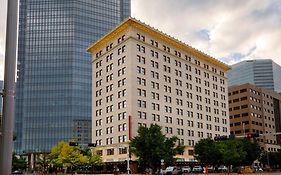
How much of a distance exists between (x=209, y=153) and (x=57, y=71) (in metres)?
106

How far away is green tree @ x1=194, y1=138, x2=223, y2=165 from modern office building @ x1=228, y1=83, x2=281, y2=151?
60566mm

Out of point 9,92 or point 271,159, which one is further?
point 271,159

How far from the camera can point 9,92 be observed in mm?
→ 6734

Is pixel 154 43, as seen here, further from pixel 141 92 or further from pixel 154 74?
pixel 141 92

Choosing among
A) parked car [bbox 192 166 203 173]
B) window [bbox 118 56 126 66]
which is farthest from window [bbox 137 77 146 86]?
parked car [bbox 192 166 203 173]

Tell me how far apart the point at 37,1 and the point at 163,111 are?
378 ft

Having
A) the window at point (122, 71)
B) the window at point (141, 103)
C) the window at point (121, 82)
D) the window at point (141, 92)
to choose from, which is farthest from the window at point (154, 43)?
the window at point (141, 103)

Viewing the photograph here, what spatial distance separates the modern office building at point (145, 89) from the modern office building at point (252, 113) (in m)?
37.5

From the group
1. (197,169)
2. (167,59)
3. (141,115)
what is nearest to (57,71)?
(167,59)

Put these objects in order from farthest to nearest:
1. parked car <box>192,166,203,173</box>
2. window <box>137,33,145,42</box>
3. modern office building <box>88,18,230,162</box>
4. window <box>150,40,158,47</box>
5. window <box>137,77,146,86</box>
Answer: window <box>150,40,158,47</box> → parked car <box>192,166,203,173</box> → window <box>137,33,145,42</box> → window <box>137,77,146,86</box> → modern office building <box>88,18,230,162</box>

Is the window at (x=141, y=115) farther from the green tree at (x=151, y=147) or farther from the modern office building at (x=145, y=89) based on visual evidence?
the green tree at (x=151, y=147)

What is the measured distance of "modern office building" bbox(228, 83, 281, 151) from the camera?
485ft

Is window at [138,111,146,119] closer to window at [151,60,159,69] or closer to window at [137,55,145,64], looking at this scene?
window at [137,55,145,64]

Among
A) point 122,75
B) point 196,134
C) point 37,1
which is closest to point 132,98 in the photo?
point 122,75
